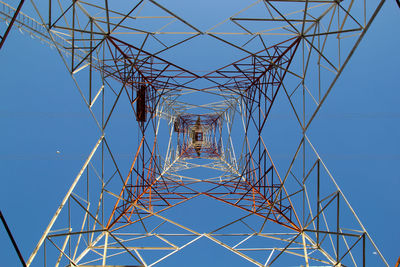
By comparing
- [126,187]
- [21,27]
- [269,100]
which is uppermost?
[21,27]

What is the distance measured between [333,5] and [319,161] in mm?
5617

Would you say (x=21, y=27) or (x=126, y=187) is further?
(x=21, y=27)

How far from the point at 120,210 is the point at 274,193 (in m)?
7.03

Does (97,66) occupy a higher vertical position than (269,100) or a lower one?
higher

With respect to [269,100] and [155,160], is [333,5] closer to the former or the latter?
[269,100]

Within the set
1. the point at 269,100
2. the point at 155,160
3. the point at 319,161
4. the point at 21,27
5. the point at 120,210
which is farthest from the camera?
the point at 155,160

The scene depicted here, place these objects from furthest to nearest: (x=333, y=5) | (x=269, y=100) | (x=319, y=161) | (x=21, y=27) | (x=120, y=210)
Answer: (x=21, y=27)
(x=269, y=100)
(x=120, y=210)
(x=319, y=161)
(x=333, y=5)

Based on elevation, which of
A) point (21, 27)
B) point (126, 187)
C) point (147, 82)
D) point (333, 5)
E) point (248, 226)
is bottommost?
point (248, 226)

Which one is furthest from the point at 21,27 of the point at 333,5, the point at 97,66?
the point at 333,5

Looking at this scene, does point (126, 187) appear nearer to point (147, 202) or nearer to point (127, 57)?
point (147, 202)

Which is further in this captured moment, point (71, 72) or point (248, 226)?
point (248, 226)

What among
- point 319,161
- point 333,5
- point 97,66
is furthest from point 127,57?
point 319,161

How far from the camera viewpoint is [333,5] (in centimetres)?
934

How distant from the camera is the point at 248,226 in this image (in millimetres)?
11828
